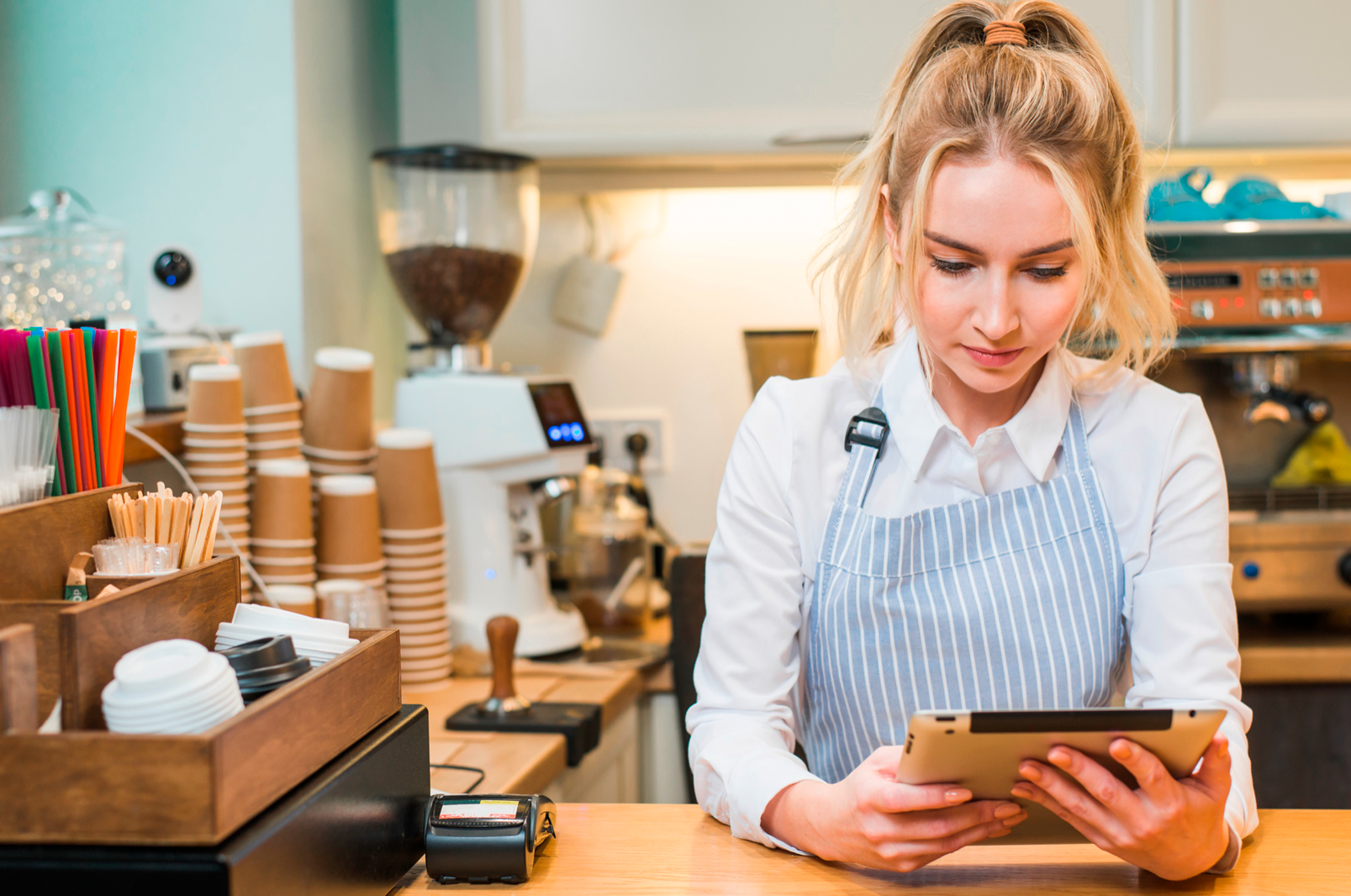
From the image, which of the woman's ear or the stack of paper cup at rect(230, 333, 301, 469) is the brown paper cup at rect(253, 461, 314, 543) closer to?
the stack of paper cup at rect(230, 333, 301, 469)

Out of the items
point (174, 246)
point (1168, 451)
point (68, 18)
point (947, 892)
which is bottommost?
point (947, 892)

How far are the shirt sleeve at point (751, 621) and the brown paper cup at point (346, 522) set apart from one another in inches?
23.8

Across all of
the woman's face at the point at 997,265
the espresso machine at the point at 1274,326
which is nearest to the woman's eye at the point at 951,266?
the woman's face at the point at 997,265

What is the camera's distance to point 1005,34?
3.08ft

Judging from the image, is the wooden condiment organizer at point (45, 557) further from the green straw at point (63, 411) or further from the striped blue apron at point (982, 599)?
the striped blue apron at point (982, 599)

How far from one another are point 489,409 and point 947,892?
1.05 m

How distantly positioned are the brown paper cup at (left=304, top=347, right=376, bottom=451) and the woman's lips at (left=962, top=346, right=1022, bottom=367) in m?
0.87

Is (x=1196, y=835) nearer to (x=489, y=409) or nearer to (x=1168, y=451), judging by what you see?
(x=1168, y=451)

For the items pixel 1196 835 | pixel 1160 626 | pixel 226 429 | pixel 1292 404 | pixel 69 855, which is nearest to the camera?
pixel 69 855

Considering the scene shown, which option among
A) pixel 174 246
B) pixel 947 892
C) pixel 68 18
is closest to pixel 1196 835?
pixel 947 892

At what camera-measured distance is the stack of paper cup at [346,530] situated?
1440 millimetres

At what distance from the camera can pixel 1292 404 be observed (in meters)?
1.94

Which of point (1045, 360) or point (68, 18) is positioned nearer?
point (1045, 360)

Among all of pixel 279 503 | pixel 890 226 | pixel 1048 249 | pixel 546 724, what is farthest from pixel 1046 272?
pixel 279 503
